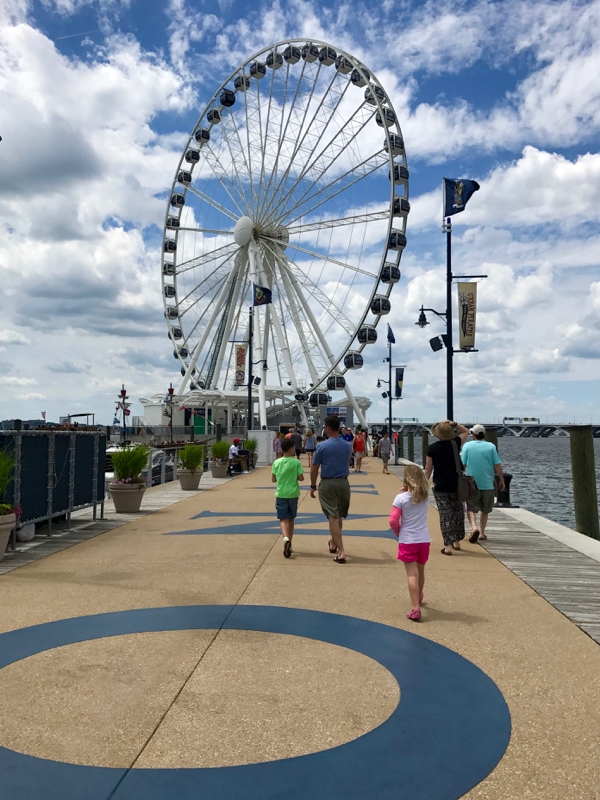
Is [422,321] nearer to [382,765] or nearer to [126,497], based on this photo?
[126,497]

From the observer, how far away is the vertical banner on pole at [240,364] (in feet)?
169

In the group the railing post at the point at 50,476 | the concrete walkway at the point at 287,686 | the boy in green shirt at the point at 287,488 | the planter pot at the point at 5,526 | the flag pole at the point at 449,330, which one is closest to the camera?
the concrete walkway at the point at 287,686

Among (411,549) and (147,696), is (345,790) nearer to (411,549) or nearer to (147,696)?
(147,696)

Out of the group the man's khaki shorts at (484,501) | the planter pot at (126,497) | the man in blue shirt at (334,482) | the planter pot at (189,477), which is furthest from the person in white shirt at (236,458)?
the man in blue shirt at (334,482)

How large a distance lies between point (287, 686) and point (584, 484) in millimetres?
11705

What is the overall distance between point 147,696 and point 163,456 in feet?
60.9

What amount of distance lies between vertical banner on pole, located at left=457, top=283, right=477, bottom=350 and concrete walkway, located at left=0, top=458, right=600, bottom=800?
11.4m

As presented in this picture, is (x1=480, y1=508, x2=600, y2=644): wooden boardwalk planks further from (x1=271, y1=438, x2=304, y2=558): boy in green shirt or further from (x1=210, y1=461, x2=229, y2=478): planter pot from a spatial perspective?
(x1=210, y1=461, x2=229, y2=478): planter pot

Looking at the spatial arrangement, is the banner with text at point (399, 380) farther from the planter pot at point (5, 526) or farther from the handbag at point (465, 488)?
the planter pot at point (5, 526)

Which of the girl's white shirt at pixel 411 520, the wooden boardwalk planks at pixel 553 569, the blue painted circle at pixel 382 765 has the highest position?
the girl's white shirt at pixel 411 520

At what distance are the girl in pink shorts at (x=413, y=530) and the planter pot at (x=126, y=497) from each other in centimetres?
842

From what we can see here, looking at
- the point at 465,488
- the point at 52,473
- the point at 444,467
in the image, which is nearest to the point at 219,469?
the point at 52,473

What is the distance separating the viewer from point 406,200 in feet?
114

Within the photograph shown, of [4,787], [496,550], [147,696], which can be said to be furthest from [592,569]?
[4,787]
